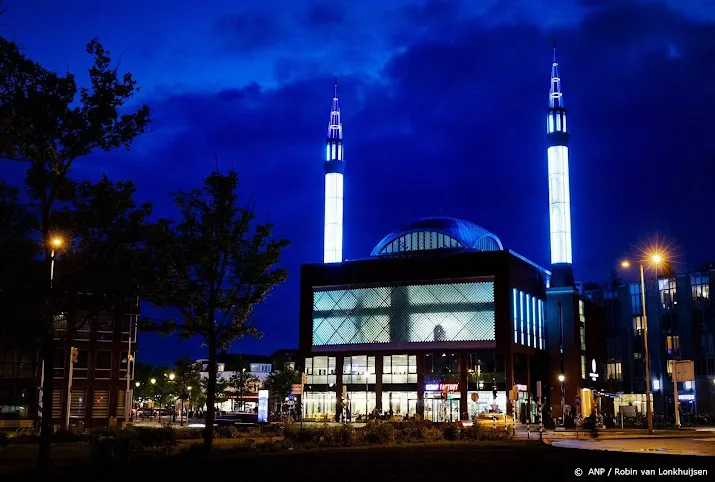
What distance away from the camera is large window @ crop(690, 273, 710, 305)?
10344 centimetres

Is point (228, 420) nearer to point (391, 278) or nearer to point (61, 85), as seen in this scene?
point (391, 278)

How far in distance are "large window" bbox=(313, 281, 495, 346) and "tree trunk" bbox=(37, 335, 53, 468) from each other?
3015 inches

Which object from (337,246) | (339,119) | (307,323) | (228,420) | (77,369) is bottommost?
(228,420)

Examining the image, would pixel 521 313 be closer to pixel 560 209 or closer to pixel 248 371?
pixel 560 209

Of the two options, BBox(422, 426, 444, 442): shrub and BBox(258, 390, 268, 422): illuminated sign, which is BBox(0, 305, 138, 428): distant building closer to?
BBox(258, 390, 268, 422): illuminated sign

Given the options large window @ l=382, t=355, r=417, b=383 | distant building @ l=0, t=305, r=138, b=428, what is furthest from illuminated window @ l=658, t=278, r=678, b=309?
distant building @ l=0, t=305, r=138, b=428

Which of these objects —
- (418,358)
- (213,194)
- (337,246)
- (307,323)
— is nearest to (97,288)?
(213,194)

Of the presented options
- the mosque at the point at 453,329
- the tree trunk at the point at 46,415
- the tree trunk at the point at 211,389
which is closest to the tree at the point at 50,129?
the tree trunk at the point at 46,415

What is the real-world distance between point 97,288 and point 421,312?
3082 inches

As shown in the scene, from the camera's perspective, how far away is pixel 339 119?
130000 millimetres

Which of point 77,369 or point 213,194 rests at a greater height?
point 213,194

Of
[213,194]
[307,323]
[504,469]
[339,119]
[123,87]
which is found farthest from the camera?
[339,119]

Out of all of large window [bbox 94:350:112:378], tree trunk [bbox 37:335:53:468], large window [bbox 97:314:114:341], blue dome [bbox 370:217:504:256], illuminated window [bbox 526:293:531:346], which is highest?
blue dome [bbox 370:217:504:256]

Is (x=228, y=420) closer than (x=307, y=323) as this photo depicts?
Yes
